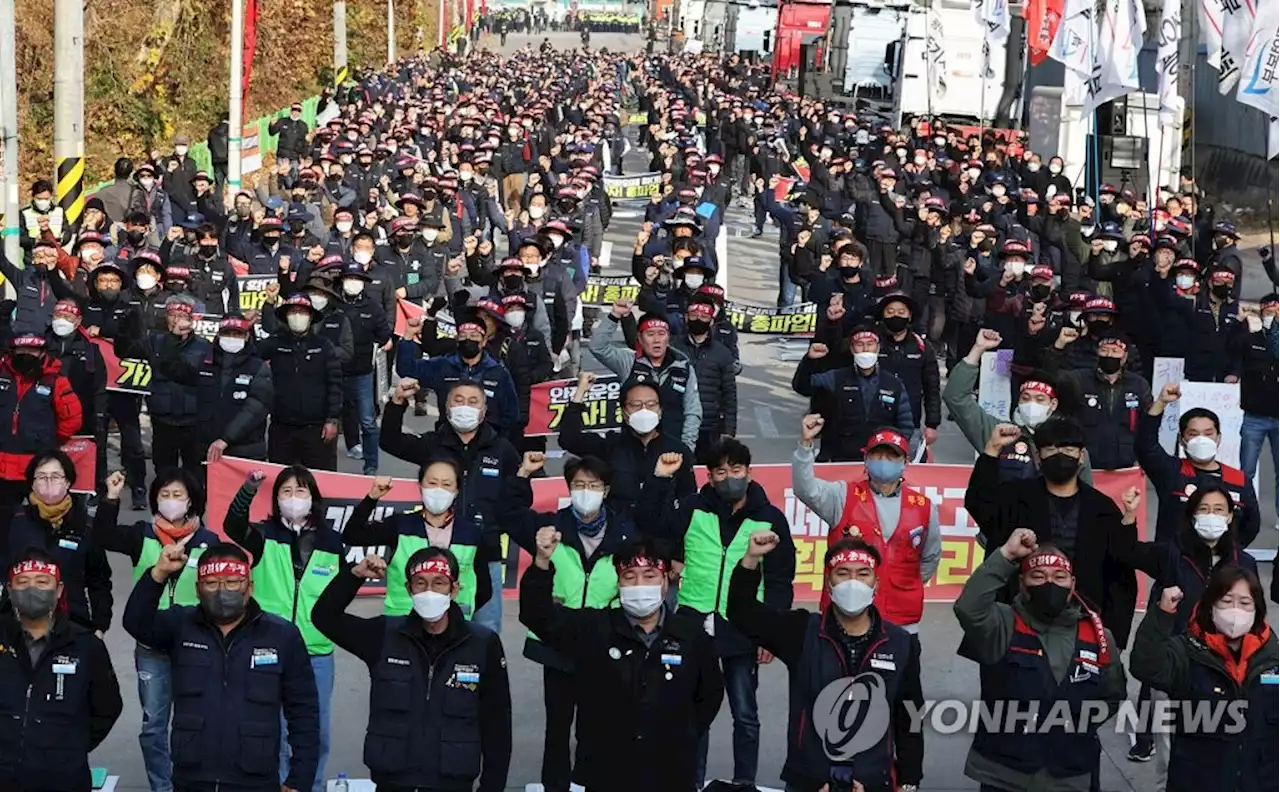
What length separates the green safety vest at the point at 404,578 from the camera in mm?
8812

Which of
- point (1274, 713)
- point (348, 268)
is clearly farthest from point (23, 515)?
point (348, 268)

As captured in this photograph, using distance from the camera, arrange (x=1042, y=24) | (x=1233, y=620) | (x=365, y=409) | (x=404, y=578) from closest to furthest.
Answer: (x=1233, y=620) < (x=404, y=578) < (x=365, y=409) < (x=1042, y=24)

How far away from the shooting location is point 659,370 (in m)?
12.2

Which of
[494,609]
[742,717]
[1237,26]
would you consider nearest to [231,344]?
[494,609]

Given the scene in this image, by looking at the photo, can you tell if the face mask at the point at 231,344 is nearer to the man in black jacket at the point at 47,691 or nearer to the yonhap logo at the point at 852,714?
the man in black jacket at the point at 47,691

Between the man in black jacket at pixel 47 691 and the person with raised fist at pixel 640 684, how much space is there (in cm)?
166

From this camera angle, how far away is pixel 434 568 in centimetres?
764

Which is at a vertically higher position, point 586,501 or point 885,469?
point 885,469

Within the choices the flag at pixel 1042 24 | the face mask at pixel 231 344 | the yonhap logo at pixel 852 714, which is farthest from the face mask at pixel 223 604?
the flag at pixel 1042 24

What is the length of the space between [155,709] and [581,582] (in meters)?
1.86

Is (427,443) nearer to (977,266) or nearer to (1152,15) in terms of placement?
(977,266)

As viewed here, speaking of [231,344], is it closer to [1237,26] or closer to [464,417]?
[464,417]

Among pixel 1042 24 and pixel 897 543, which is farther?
pixel 1042 24

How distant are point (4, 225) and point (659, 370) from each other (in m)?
9.45
